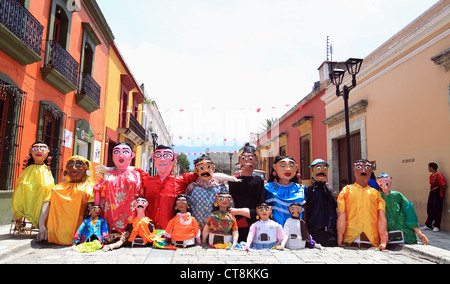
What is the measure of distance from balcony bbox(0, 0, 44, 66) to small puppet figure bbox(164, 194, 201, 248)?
14.5ft

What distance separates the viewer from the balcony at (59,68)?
23.8ft

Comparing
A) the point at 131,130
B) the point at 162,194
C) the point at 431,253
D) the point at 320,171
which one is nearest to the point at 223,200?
the point at 162,194

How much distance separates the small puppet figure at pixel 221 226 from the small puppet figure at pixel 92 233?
4.59 ft

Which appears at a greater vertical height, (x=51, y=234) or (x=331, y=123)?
(x=331, y=123)

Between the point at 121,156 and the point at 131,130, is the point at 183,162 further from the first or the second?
the point at 121,156

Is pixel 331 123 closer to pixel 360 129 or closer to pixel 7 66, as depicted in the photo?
pixel 360 129

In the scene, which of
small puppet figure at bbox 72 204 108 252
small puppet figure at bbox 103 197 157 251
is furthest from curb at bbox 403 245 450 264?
small puppet figure at bbox 72 204 108 252

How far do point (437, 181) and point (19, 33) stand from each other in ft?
27.9

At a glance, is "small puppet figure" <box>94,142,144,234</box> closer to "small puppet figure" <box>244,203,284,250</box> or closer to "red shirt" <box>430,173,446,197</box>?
"small puppet figure" <box>244,203,284,250</box>

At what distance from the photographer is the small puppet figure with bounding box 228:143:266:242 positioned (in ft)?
15.1
